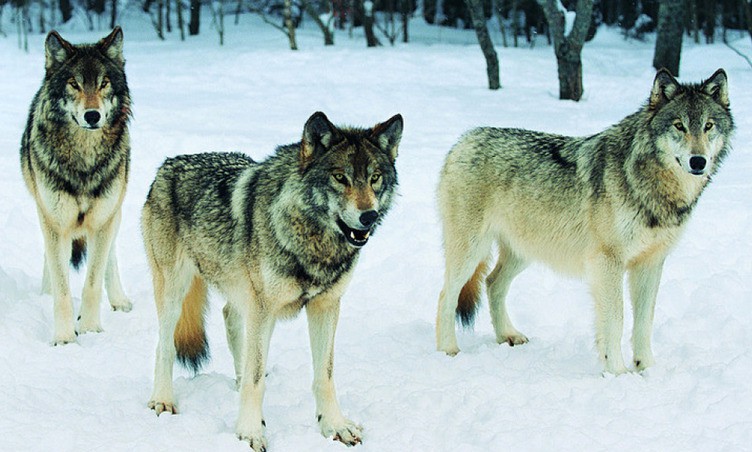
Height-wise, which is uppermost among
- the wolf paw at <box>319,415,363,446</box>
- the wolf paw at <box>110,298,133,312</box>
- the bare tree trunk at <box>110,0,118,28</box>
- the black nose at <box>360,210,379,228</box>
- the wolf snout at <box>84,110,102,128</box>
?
the wolf snout at <box>84,110,102,128</box>

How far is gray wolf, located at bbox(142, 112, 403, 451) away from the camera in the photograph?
4102 millimetres

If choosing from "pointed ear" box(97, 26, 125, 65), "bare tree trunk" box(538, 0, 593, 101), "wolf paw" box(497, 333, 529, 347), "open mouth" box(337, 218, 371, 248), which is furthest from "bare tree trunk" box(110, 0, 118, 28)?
"open mouth" box(337, 218, 371, 248)

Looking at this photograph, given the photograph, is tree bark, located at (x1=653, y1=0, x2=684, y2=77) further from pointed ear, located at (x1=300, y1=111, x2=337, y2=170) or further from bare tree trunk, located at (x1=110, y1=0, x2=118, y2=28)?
bare tree trunk, located at (x1=110, y1=0, x2=118, y2=28)

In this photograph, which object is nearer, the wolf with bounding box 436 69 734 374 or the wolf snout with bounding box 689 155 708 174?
the wolf snout with bounding box 689 155 708 174

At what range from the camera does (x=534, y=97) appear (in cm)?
1545

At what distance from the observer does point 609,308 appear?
5.37 meters

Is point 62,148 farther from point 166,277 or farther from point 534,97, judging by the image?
point 534,97

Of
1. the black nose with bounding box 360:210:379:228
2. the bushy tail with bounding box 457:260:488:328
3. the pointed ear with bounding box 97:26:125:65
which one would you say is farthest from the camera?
the bushy tail with bounding box 457:260:488:328

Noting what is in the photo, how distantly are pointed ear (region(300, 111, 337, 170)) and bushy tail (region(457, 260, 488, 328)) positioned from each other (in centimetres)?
238

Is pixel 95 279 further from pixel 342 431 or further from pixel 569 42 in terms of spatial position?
pixel 569 42

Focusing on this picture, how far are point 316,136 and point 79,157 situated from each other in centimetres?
266

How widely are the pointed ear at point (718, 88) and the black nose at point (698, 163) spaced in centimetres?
52

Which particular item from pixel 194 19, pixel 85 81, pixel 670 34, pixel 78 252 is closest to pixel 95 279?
pixel 78 252

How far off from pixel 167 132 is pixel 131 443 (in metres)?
7.71
